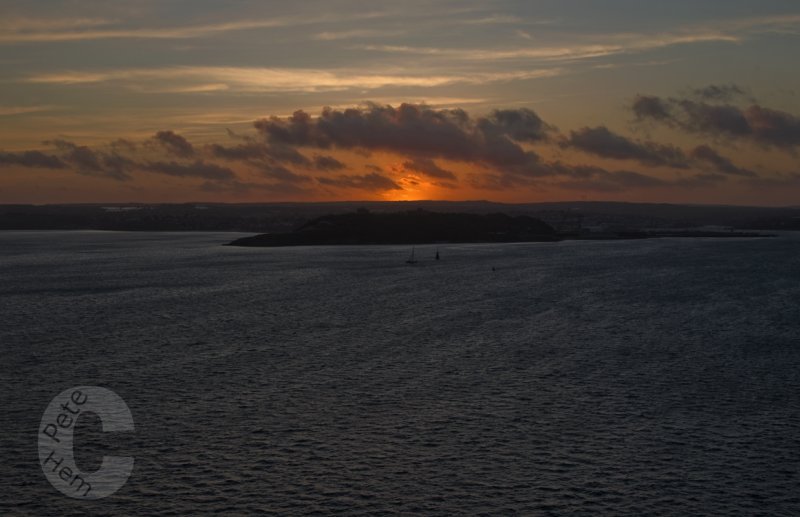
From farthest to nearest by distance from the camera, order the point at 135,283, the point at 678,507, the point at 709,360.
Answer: the point at 135,283 < the point at 709,360 < the point at 678,507

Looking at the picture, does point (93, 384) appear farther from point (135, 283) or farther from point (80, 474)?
point (135, 283)

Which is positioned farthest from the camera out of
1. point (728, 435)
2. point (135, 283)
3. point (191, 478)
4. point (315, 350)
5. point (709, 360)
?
point (135, 283)

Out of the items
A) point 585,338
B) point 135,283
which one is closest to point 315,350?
point 585,338

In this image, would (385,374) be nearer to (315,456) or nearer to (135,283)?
(315,456)

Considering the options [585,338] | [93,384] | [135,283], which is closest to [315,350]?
[93,384]

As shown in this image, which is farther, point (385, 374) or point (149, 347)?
point (149, 347)

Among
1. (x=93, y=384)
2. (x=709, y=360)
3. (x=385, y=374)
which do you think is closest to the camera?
(x=93, y=384)
